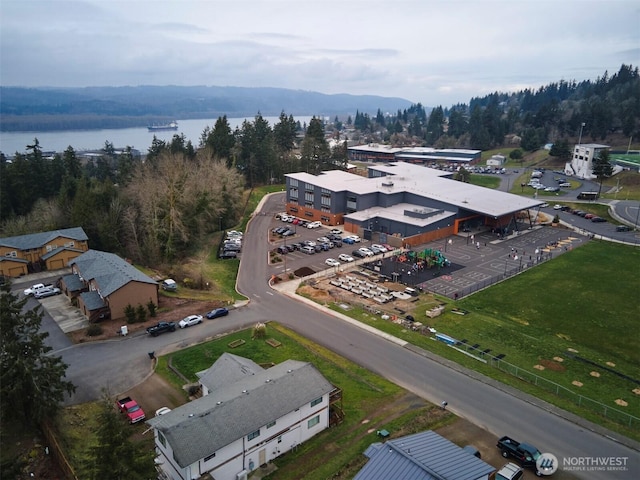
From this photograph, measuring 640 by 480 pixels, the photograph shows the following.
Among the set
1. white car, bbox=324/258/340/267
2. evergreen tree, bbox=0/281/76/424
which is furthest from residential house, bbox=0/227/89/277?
evergreen tree, bbox=0/281/76/424

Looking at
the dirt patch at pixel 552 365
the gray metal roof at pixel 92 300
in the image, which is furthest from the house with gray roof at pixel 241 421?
the dirt patch at pixel 552 365

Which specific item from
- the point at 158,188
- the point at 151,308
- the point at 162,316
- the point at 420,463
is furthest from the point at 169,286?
the point at 420,463

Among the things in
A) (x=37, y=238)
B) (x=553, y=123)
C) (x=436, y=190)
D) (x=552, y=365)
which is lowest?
(x=552, y=365)

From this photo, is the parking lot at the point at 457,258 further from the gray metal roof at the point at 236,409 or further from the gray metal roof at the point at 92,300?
the gray metal roof at the point at 236,409

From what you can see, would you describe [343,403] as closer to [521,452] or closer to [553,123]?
[521,452]

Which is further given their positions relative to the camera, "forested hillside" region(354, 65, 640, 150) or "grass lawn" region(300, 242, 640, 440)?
"forested hillside" region(354, 65, 640, 150)

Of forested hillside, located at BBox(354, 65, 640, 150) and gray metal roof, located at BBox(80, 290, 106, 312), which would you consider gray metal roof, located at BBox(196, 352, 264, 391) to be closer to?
gray metal roof, located at BBox(80, 290, 106, 312)
